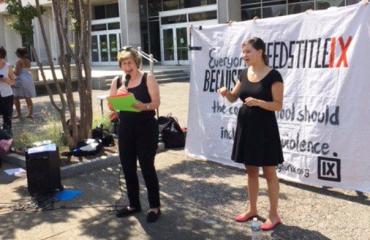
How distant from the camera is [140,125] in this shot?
15.9ft

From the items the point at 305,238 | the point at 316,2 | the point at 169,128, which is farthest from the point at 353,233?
the point at 316,2

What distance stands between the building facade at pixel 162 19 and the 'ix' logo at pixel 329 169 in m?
18.3

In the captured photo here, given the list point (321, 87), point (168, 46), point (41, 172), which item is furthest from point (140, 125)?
point (168, 46)

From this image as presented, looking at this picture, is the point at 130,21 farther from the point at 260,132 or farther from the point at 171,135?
the point at 260,132

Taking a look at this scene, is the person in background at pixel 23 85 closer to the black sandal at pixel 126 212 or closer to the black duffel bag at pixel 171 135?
the black duffel bag at pixel 171 135

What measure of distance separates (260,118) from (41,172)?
2886 millimetres

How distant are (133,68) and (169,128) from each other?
3615 mm

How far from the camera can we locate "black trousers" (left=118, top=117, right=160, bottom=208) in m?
4.86

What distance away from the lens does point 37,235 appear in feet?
15.9

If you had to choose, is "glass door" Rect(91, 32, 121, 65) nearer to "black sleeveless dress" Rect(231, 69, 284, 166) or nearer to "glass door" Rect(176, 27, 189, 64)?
"glass door" Rect(176, 27, 189, 64)

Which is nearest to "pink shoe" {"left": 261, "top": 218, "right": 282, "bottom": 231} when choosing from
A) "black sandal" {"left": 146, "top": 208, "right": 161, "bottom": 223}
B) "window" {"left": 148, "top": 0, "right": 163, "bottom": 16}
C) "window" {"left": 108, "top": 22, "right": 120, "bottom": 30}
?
"black sandal" {"left": 146, "top": 208, "right": 161, "bottom": 223}

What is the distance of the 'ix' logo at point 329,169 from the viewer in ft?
18.0

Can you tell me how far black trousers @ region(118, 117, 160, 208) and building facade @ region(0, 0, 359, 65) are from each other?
63.3 ft

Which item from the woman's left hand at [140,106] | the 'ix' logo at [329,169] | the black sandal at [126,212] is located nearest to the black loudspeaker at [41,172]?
the black sandal at [126,212]
